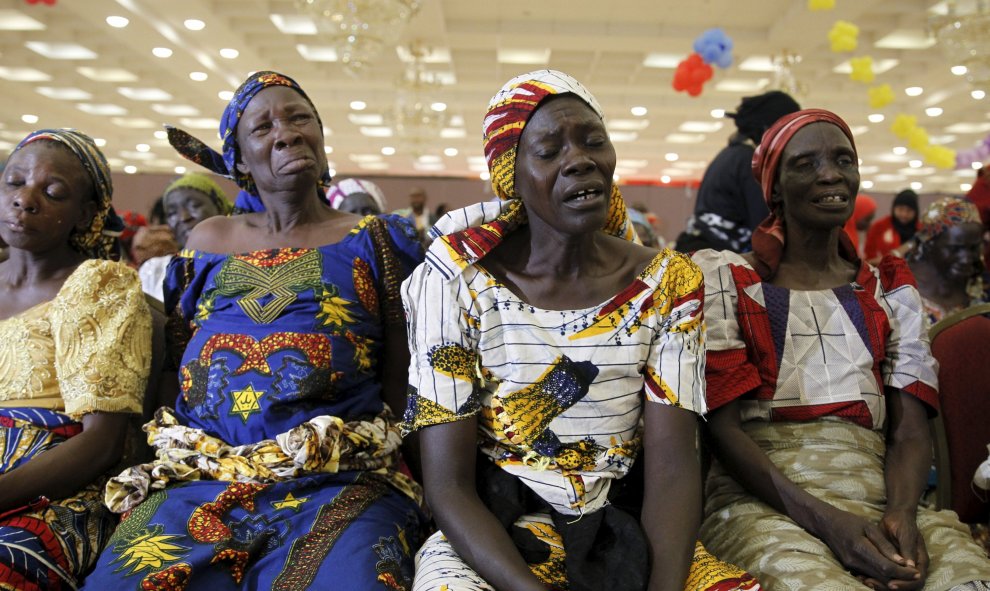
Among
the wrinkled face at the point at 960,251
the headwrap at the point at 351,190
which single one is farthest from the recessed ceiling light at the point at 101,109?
the wrinkled face at the point at 960,251

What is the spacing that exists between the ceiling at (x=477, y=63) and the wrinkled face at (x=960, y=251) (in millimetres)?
7082

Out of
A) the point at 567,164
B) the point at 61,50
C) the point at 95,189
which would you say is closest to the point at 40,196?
the point at 95,189

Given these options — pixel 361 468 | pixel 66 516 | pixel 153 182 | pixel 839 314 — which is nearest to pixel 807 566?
pixel 839 314

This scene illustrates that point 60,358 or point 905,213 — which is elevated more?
point 905,213

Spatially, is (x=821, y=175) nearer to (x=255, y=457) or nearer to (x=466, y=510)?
(x=466, y=510)

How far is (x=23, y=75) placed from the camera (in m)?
14.8

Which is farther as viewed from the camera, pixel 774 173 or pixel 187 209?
pixel 187 209

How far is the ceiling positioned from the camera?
1102 centimetres

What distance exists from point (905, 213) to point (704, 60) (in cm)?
283

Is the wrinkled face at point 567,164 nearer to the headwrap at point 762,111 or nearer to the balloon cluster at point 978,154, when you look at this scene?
the headwrap at point 762,111

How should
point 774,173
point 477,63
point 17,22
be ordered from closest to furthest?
point 774,173, point 17,22, point 477,63

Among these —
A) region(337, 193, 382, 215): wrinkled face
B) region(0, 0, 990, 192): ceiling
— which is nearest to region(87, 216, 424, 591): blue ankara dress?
region(337, 193, 382, 215): wrinkled face

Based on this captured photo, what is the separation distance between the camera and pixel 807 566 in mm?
1698

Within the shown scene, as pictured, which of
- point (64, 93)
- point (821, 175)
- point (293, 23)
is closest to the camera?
point (821, 175)
